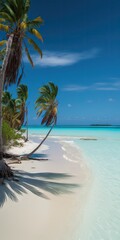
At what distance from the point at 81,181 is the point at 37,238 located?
5412 mm

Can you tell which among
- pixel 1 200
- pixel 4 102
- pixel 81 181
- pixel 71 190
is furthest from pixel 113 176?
pixel 4 102

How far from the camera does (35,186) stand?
8.61 m

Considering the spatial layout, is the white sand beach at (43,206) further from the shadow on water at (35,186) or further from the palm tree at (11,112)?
the palm tree at (11,112)

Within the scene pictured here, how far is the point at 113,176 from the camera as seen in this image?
11250 millimetres

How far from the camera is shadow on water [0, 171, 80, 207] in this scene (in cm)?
726

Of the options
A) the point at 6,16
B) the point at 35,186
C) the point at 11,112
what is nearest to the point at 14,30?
the point at 6,16

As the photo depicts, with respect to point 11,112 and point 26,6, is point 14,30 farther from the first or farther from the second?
point 11,112

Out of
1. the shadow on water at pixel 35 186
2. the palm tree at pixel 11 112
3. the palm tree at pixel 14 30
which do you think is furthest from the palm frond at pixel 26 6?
the palm tree at pixel 11 112

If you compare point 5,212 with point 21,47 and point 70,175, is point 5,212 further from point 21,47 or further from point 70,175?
point 21,47

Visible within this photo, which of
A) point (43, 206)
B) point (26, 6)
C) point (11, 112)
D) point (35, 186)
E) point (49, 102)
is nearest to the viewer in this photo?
point (43, 206)

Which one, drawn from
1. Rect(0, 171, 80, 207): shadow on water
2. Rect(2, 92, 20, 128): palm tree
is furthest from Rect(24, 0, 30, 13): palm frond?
Rect(2, 92, 20, 128): palm tree

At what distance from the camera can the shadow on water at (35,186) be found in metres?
7.26

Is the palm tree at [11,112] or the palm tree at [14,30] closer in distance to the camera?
the palm tree at [14,30]

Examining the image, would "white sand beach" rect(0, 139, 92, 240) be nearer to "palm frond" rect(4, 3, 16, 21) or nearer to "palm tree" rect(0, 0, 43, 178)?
"palm tree" rect(0, 0, 43, 178)
